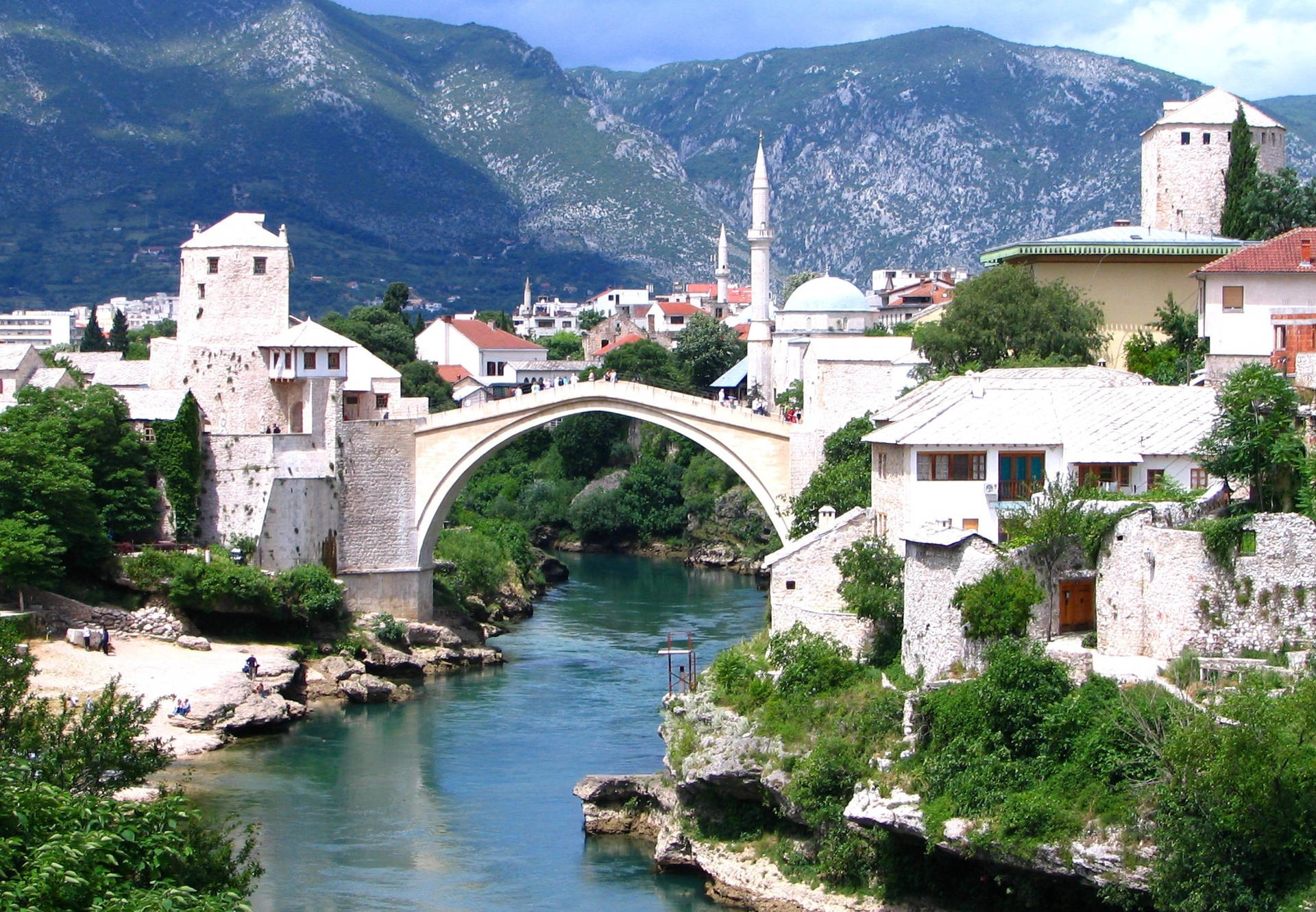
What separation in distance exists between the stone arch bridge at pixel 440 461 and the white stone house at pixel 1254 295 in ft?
42.9

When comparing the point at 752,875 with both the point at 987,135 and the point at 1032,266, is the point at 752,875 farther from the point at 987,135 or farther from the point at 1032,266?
the point at 987,135

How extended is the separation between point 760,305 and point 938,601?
43.3m

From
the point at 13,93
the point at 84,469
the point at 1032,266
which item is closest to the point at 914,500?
the point at 1032,266

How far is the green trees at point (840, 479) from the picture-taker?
38.7 m

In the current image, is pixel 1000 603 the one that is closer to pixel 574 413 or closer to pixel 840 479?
pixel 840 479

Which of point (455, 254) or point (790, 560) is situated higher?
point (455, 254)

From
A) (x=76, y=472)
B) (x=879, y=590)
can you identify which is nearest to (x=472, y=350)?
(x=76, y=472)

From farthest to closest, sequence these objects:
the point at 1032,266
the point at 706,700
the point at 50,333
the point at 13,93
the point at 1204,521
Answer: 1. the point at 13,93
2. the point at 50,333
3. the point at 1032,266
4. the point at 706,700
5. the point at 1204,521

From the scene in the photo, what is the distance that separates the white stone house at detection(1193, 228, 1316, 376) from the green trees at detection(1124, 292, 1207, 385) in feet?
5.14

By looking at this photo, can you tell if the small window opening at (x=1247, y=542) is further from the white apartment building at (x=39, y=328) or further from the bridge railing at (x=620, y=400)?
the white apartment building at (x=39, y=328)

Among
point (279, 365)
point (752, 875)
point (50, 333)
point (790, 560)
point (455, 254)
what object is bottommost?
point (752, 875)

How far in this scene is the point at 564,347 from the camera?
108688mm

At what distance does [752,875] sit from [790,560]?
6.57 metres

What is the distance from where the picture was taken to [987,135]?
168000 mm
